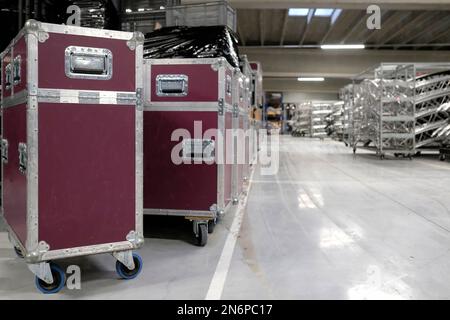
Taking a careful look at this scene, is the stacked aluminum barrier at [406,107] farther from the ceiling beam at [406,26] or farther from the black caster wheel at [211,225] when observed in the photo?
the black caster wheel at [211,225]

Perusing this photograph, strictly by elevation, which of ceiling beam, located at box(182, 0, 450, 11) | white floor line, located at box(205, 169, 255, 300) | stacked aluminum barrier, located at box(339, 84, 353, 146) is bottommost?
white floor line, located at box(205, 169, 255, 300)

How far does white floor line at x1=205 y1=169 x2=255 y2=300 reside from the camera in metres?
2.74

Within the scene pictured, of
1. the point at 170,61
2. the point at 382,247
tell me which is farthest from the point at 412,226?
the point at 170,61

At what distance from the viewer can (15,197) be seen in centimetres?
301

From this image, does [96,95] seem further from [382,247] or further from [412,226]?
[412,226]

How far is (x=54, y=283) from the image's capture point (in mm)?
2752

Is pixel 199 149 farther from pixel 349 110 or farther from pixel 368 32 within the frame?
pixel 368 32

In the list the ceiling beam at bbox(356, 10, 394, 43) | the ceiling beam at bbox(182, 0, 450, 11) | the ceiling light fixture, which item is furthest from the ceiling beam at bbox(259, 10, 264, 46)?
the ceiling beam at bbox(356, 10, 394, 43)

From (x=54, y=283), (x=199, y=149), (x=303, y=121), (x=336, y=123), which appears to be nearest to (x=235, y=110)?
(x=199, y=149)

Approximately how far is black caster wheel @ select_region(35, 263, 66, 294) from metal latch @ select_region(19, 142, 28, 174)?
2.10ft

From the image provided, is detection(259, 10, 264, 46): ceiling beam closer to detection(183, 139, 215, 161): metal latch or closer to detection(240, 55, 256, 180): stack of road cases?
detection(240, 55, 256, 180): stack of road cases

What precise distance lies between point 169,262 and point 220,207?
2.54 ft

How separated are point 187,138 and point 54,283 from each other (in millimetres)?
1674

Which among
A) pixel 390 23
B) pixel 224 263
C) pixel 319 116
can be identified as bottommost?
pixel 224 263
